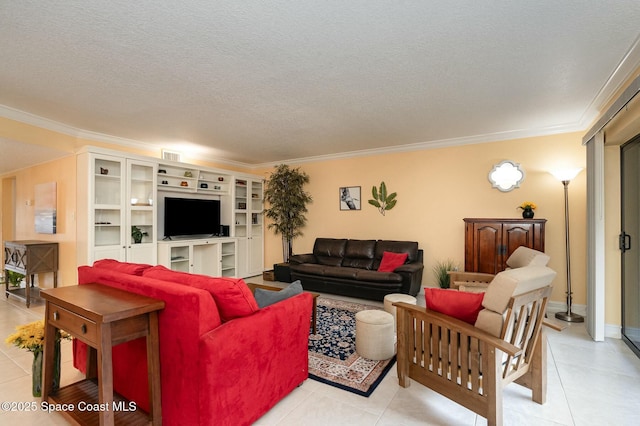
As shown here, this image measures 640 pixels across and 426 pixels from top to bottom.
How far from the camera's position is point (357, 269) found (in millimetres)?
4906

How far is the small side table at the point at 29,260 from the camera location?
433 cm

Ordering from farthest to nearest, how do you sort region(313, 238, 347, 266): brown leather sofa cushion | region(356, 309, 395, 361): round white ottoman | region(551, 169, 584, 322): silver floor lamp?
region(313, 238, 347, 266): brown leather sofa cushion, region(551, 169, 584, 322): silver floor lamp, region(356, 309, 395, 361): round white ottoman

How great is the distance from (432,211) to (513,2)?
358 centimetres

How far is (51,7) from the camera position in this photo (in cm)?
186

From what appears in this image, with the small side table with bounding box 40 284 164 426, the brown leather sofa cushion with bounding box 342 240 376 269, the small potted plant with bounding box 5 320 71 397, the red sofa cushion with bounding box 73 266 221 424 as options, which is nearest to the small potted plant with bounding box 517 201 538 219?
the brown leather sofa cushion with bounding box 342 240 376 269

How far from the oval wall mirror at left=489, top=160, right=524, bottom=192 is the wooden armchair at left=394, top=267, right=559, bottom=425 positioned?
2985 mm

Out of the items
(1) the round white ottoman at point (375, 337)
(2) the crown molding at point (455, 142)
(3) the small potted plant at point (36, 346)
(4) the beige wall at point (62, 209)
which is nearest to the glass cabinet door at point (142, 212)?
(4) the beige wall at point (62, 209)

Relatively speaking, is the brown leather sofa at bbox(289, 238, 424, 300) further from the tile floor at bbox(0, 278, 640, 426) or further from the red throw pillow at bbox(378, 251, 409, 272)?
the tile floor at bbox(0, 278, 640, 426)

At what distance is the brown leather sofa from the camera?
4.36 m

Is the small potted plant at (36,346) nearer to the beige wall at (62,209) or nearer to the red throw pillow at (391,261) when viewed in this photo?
the beige wall at (62,209)

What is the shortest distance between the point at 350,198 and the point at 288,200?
1.33 m

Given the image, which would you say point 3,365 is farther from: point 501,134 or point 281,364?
point 501,134

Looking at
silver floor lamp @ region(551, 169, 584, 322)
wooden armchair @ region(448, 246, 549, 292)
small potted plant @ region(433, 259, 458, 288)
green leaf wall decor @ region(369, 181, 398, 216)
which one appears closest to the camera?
wooden armchair @ region(448, 246, 549, 292)

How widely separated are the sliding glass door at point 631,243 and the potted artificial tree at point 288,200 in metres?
4.77
